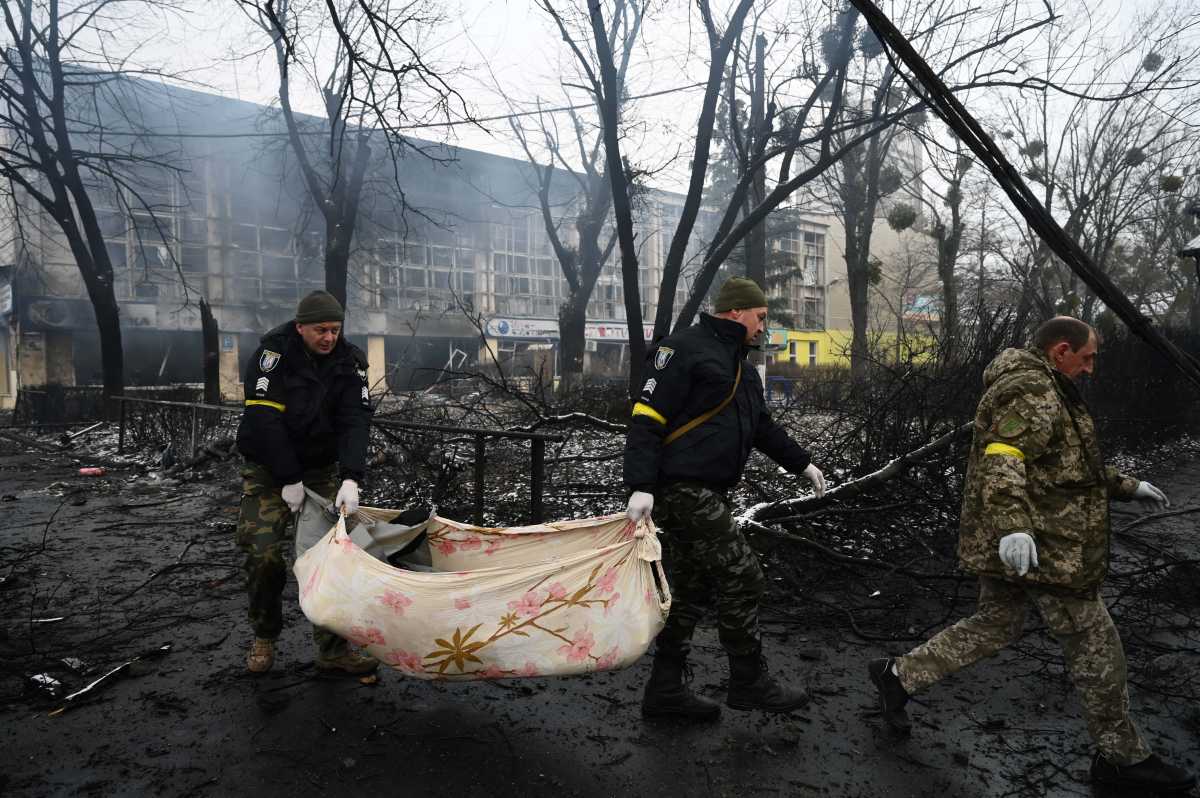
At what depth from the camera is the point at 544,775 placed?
253 cm

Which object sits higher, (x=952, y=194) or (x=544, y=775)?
(x=952, y=194)

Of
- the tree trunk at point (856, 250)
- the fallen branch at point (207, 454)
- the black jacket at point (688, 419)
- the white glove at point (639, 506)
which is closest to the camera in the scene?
the white glove at point (639, 506)

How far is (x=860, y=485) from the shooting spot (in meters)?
4.69

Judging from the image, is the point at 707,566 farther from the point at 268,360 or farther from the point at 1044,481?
the point at 268,360

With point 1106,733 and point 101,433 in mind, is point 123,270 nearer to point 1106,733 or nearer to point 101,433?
point 101,433

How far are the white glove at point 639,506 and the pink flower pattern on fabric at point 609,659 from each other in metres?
0.47

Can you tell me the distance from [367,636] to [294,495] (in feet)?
2.69

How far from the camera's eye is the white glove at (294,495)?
308 cm

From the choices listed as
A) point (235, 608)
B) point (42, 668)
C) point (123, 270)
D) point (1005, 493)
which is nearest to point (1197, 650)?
point (1005, 493)

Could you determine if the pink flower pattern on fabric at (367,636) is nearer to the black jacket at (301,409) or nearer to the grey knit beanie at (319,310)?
the black jacket at (301,409)

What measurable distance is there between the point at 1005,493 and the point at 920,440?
135 inches

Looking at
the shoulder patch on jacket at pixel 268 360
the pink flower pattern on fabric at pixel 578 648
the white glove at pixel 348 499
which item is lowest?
the pink flower pattern on fabric at pixel 578 648

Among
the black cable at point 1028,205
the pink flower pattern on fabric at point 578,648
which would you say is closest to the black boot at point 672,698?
the pink flower pattern on fabric at point 578,648

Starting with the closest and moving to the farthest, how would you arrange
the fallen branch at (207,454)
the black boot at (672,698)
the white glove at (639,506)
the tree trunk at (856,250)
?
the white glove at (639,506) → the black boot at (672,698) → the fallen branch at (207,454) → the tree trunk at (856,250)
